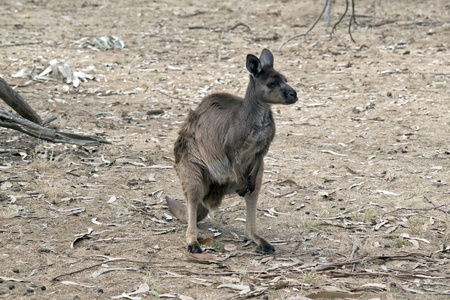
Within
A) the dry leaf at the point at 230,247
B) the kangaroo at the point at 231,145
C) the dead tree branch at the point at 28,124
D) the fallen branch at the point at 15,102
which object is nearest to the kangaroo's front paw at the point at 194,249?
the kangaroo at the point at 231,145

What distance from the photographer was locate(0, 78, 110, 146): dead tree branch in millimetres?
5772

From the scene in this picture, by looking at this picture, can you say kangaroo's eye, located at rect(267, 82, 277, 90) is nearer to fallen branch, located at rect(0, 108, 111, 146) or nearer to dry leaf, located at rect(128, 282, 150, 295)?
dry leaf, located at rect(128, 282, 150, 295)

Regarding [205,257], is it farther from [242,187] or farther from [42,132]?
[42,132]

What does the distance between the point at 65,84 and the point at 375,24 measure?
742cm

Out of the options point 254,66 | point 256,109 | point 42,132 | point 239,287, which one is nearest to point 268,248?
point 239,287

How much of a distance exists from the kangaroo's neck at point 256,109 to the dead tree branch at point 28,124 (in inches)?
108

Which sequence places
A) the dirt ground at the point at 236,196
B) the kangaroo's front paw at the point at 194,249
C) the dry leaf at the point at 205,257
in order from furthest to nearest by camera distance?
the kangaroo's front paw at the point at 194,249 < the dry leaf at the point at 205,257 < the dirt ground at the point at 236,196

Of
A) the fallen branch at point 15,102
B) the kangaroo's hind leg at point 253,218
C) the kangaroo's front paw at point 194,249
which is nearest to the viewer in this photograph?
the kangaroo's front paw at point 194,249

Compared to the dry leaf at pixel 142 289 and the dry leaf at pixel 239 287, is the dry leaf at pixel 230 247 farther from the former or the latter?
the dry leaf at pixel 142 289

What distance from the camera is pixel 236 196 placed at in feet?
18.2

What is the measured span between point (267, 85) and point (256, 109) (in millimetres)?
199

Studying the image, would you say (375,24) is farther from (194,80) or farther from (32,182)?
(32,182)

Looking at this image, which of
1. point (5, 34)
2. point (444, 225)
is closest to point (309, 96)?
point (444, 225)

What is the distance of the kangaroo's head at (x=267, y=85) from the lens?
4.20m
